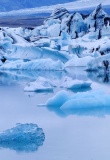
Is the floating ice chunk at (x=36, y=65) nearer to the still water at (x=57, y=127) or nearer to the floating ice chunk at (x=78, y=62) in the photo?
the floating ice chunk at (x=78, y=62)

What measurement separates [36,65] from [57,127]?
628 centimetres

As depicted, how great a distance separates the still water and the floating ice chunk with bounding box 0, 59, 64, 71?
3.34 m

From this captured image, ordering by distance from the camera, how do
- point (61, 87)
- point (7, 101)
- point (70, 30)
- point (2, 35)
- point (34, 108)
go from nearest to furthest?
1. point (34, 108)
2. point (7, 101)
3. point (61, 87)
4. point (2, 35)
5. point (70, 30)

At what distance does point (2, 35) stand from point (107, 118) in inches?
378

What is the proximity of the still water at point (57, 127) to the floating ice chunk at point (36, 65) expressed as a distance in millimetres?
3336

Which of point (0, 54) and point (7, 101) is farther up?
point (0, 54)

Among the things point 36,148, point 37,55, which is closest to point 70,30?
point 37,55

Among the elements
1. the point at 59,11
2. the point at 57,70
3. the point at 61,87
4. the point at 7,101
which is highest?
the point at 59,11

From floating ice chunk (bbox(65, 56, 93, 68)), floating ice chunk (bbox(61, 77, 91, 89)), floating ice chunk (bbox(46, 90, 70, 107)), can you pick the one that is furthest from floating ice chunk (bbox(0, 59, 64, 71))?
floating ice chunk (bbox(46, 90, 70, 107))

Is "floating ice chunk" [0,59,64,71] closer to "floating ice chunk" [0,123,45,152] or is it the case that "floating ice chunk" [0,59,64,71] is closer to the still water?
the still water

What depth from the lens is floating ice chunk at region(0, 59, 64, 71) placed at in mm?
10133

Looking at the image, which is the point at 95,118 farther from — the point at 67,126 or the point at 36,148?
the point at 36,148

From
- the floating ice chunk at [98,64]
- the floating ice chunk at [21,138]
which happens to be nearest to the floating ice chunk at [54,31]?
the floating ice chunk at [98,64]

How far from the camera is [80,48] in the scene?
12125 millimetres
